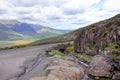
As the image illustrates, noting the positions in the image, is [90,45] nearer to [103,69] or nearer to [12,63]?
[103,69]

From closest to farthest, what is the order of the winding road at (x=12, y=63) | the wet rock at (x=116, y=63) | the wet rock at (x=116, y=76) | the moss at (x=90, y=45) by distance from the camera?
the wet rock at (x=116, y=76) → the wet rock at (x=116, y=63) → the moss at (x=90, y=45) → the winding road at (x=12, y=63)

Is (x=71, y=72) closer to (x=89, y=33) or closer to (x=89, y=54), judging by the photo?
(x=89, y=54)

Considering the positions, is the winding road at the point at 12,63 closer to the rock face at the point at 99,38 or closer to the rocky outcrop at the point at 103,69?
the rock face at the point at 99,38

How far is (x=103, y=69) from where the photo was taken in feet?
91.4

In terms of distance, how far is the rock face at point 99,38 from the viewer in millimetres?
39906

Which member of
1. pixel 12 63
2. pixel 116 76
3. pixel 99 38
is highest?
pixel 99 38

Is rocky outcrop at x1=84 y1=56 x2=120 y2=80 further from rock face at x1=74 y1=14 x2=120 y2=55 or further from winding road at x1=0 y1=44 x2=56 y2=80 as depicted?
winding road at x1=0 y1=44 x2=56 y2=80

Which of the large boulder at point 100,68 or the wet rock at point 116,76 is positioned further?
the large boulder at point 100,68

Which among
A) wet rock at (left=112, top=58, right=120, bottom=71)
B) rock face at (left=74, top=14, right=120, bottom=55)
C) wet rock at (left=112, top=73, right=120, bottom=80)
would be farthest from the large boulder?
rock face at (left=74, top=14, right=120, bottom=55)

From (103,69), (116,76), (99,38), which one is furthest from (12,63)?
(116,76)

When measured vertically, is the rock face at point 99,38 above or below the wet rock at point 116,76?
above

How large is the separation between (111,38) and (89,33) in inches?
600

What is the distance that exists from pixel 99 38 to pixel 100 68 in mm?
21207

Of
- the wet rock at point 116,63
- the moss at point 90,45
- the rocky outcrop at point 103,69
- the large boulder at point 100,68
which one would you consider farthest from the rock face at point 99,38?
the wet rock at point 116,63
